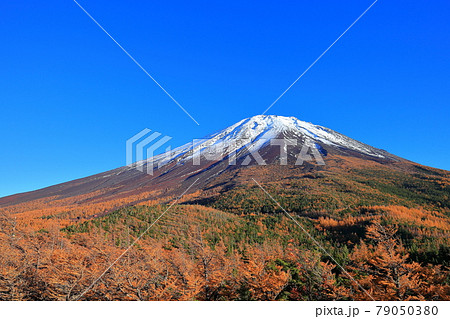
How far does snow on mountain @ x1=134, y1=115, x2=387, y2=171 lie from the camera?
8046 cm

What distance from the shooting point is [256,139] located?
277ft

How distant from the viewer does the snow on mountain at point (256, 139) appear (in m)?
80.5

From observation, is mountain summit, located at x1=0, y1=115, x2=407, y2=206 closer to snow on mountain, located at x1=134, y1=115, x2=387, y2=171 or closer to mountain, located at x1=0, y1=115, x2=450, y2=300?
snow on mountain, located at x1=134, y1=115, x2=387, y2=171

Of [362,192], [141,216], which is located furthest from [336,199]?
[141,216]

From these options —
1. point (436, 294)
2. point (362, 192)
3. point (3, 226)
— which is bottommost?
point (436, 294)

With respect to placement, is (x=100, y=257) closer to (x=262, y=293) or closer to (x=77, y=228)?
(x=262, y=293)

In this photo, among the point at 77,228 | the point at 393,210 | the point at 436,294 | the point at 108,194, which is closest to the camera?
the point at 436,294

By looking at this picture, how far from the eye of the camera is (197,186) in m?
54.1

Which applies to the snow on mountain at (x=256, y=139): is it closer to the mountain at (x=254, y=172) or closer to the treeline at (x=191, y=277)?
the mountain at (x=254, y=172)

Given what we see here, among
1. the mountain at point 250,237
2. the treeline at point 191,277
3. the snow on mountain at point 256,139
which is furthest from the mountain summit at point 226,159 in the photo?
the treeline at point 191,277

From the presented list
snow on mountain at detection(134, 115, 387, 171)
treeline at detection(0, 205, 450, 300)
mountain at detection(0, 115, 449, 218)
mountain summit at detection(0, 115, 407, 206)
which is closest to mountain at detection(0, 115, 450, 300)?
treeline at detection(0, 205, 450, 300)

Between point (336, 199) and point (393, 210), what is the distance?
24.8 feet

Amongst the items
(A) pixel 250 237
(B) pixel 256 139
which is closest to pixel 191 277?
(A) pixel 250 237

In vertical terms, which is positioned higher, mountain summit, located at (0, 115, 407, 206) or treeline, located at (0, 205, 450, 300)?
mountain summit, located at (0, 115, 407, 206)
